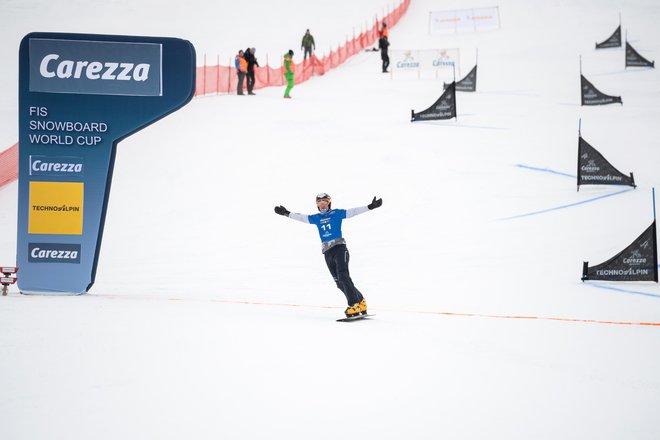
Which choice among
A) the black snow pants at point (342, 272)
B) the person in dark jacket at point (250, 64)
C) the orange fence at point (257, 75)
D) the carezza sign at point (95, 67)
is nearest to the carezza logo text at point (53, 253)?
the carezza sign at point (95, 67)

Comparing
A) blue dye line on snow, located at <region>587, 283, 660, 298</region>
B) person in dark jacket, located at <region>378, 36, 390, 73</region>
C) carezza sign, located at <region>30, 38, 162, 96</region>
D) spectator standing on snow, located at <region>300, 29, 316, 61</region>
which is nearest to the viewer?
carezza sign, located at <region>30, 38, 162, 96</region>

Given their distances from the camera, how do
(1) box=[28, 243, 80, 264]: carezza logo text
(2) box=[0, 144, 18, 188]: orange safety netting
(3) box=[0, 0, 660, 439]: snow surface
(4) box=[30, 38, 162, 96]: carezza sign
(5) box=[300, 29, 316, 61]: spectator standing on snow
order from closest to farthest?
1. (3) box=[0, 0, 660, 439]: snow surface
2. (4) box=[30, 38, 162, 96]: carezza sign
3. (1) box=[28, 243, 80, 264]: carezza logo text
4. (2) box=[0, 144, 18, 188]: orange safety netting
5. (5) box=[300, 29, 316, 61]: spectator standing on snow

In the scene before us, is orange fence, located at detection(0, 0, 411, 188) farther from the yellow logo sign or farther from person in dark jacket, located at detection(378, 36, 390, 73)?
the yellow logo sign

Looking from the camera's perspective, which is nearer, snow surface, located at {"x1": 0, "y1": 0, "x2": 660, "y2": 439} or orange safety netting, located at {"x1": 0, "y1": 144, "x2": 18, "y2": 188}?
snow surface, located at {"x1": 0, "y1": 0, "x2": 660, "y2": 439}

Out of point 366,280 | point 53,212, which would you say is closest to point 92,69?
point 53,212

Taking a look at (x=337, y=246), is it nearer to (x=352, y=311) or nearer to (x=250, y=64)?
(x=352, y=311)

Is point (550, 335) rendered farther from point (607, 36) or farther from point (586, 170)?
point (607, 36)

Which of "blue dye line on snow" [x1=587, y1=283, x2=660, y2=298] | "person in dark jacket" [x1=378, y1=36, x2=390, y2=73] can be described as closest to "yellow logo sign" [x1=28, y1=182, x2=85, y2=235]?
"blue dye line on snow" [x1=587, y1=283, x2=660, y2=298]

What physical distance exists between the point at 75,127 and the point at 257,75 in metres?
20.7

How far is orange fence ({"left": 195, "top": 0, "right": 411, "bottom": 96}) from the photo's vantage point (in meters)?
26.1

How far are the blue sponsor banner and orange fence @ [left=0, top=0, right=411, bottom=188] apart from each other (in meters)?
8.80

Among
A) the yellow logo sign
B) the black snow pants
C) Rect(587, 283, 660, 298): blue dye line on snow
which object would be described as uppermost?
the yellow logo sign

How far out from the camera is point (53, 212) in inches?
345

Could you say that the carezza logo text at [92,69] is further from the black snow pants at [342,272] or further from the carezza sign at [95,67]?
the black snow pants at [342,272]
